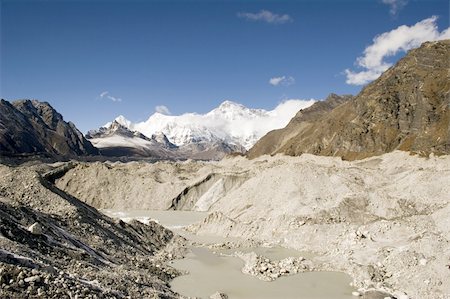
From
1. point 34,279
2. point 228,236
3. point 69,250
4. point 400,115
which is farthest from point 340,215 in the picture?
point 400,115

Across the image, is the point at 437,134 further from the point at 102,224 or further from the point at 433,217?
the point at 102,224

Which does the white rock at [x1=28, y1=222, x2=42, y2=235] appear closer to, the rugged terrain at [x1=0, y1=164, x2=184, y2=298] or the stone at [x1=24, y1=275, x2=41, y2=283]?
the rugged terrain at [x1=0, y1=164, x2=184, y2=298]

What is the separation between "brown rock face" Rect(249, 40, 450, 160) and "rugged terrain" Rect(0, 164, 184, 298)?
68.3 m

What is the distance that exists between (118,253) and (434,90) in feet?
287

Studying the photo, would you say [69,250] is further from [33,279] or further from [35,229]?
[33,279]

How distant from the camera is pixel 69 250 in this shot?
861 inches

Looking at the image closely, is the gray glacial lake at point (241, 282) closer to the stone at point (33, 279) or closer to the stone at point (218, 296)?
the stone at point (218, 296)

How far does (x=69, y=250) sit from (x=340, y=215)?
24.6 metres

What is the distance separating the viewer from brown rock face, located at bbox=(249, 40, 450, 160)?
90.5 m

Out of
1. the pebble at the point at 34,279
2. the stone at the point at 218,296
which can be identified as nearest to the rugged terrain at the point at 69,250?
the pebble at the point at 34,279

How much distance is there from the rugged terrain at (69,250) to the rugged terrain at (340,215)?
33.3 ft

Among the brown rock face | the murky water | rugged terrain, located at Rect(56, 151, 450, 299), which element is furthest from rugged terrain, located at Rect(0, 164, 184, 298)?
the brown rock face

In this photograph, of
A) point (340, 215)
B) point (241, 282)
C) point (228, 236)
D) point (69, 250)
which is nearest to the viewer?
point (69, 250)

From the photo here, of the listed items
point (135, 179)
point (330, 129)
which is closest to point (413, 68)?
point (330, 129)
